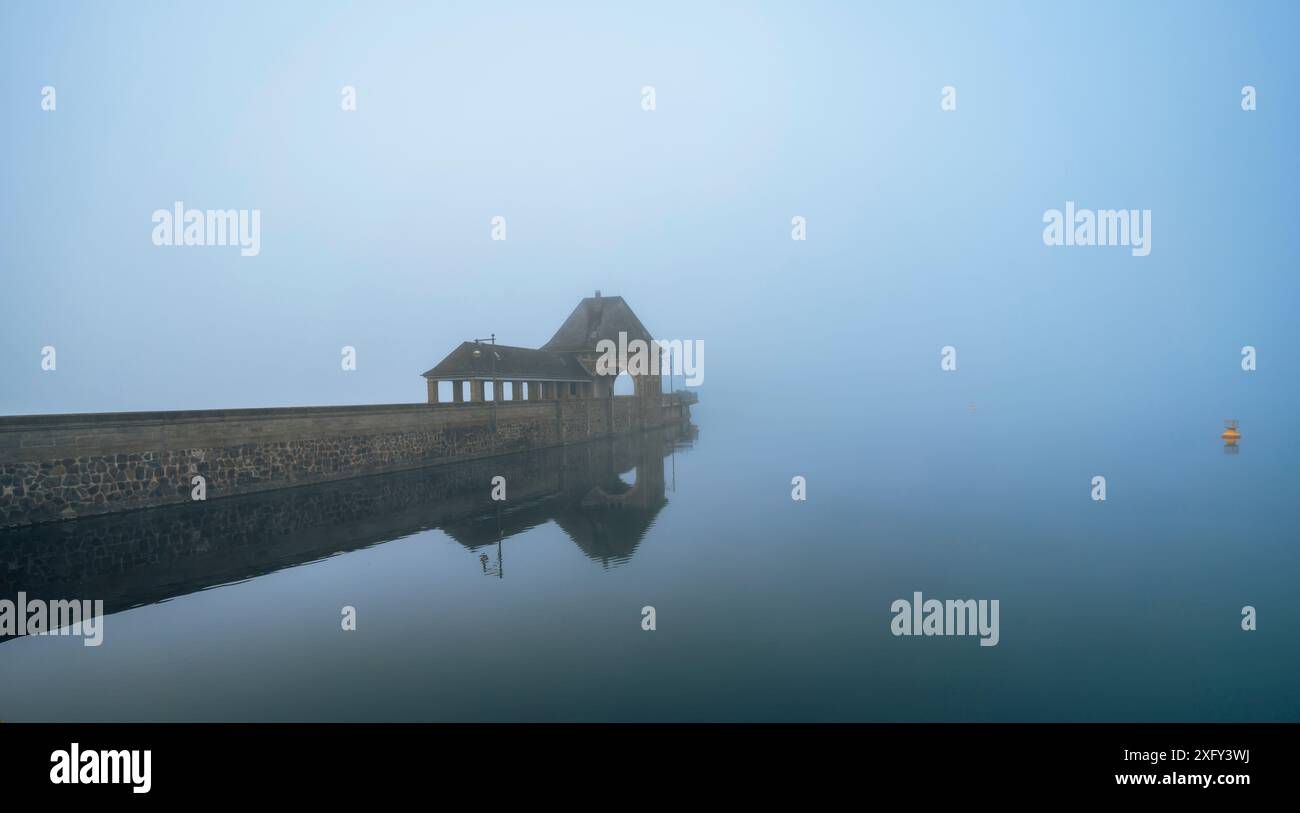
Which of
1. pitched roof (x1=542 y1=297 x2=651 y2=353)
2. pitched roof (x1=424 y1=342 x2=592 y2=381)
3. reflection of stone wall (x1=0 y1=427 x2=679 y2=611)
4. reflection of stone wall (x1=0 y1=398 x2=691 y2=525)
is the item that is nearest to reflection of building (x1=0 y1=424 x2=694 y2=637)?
reflection of stone wall (x1=0 y1=427 x2=679 y2=611)

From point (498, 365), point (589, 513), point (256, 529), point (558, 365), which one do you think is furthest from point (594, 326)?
point (256, 529)

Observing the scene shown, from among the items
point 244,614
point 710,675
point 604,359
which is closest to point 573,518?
point 244,614

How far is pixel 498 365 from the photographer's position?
33.6 meters

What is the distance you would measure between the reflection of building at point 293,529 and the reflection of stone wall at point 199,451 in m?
0.55

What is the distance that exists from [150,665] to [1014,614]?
1095cm

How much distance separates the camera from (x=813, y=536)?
14.5 metres

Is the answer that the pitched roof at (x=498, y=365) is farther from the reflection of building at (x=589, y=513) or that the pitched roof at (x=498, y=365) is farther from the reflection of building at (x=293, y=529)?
the reflection of building at (x=293, y=529)

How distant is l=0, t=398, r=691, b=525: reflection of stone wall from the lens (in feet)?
48.9

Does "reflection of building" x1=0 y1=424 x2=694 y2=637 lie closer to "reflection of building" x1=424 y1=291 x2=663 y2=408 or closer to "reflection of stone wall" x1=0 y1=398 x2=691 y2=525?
"reflection of stone wall" x1=0 y1=398 x2=691 y2=525

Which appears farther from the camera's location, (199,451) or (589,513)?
(199,451)

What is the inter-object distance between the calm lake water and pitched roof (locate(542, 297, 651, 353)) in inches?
1031

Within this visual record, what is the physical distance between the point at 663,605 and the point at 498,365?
84.2ft

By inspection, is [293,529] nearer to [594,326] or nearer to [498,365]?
[498,365]
